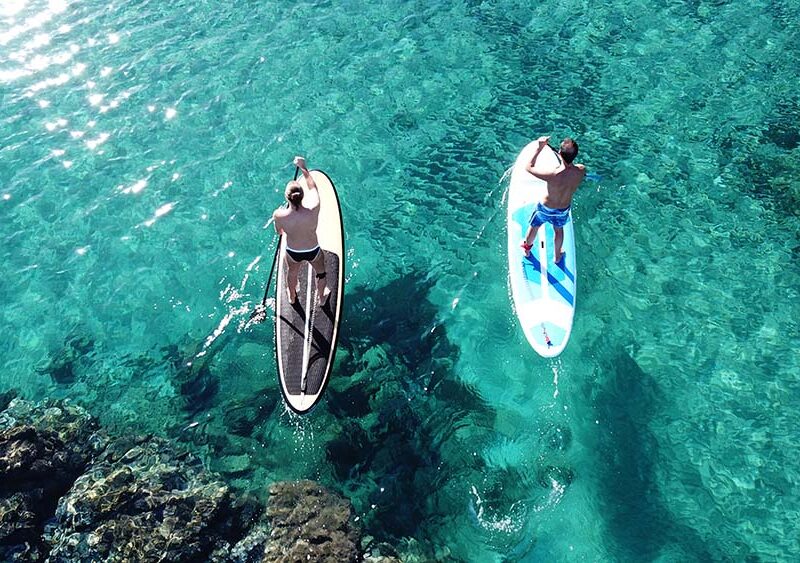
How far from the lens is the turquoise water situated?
10.4 metres

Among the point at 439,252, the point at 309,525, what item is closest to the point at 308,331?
the point at 309,525

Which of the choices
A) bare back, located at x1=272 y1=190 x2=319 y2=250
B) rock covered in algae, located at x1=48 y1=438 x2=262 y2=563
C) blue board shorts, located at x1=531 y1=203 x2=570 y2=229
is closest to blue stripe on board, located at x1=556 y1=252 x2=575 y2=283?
blue board shorts, located at x1=531 y1=203 x2=570 y2=229

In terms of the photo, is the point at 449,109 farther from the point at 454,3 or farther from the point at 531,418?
the point at 531,418

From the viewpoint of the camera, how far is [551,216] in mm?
11750

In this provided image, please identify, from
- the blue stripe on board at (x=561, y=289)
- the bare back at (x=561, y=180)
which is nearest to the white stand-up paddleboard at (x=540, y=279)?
the blue stripe on board at (x=561, y=289)

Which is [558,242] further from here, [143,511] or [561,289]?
[143,511]

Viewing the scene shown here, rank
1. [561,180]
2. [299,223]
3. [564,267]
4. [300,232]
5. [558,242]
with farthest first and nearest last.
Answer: [564,267] → [558,242] → [561,180] → [300,232] → [299,223]

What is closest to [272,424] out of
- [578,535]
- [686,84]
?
[578,535]

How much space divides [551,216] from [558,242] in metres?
0.65

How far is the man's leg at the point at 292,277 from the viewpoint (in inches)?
447

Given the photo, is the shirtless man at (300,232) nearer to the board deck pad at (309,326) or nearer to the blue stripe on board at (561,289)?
the board deck pad at (309,326)

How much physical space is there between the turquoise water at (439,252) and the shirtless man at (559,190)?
1209 millimetres

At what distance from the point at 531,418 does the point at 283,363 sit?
4.48 meters

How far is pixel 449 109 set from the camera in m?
15.9
